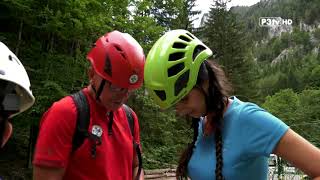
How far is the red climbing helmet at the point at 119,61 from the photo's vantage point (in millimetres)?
2951

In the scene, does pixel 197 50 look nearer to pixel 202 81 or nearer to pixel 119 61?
pixel 202 81

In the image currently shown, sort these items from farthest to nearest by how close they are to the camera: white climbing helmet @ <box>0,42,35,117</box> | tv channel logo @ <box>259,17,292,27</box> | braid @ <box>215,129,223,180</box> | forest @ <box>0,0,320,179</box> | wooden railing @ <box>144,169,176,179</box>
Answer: tv channel logo @ <box>259,17,292,27</box>, wooden railing @ <box>144,169,176,179</box>, forest @ <box>0,0,320,179</box>, white climbing helmet @ <box>0,42,35,117</box>, braid @ <box>215,129,223,180</box>

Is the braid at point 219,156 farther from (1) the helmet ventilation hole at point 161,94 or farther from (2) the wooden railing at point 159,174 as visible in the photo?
(2) the wooden railing at point 159,174

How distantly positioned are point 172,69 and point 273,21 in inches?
6901

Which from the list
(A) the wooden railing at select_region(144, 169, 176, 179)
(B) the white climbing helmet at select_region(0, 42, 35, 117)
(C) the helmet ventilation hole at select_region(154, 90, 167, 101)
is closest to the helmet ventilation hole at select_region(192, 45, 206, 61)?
(C) the helmet ventilation hole at select_region(154, 90, 167, 101)

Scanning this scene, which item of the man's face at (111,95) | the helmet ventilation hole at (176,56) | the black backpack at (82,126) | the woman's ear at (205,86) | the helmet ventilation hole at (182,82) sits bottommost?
the black backpack at (82,126)

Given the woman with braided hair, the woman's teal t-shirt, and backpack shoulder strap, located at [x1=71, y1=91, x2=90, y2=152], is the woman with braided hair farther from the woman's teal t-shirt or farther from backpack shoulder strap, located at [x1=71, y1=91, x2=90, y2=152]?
backpack shoulder strap, located at [x1=71, y1=91, x2=90, y2=152]

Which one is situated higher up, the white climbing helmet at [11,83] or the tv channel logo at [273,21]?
the white climbing helmet at [11,83]

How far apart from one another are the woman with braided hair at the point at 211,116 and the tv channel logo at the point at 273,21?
167611 millimetres

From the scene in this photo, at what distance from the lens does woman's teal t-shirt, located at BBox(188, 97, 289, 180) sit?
2.11 m

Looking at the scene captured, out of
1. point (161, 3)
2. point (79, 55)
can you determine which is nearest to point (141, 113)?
point (79, 55)

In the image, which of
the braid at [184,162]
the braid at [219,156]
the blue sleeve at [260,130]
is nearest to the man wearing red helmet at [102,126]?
the braid at [184,162]

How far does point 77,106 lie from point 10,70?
526 mm

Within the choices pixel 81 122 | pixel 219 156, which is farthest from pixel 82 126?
pixel 219 156
